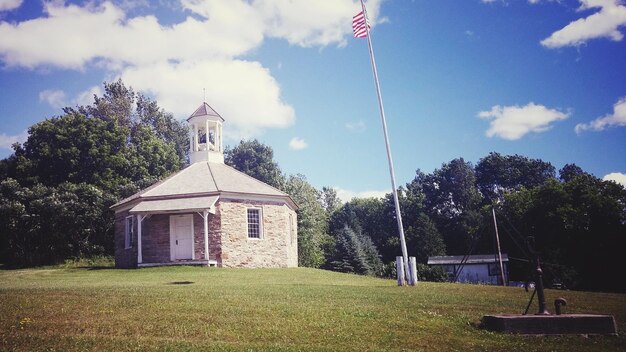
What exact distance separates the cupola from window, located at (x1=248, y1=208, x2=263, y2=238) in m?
7.05

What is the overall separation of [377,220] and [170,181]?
43.2 m

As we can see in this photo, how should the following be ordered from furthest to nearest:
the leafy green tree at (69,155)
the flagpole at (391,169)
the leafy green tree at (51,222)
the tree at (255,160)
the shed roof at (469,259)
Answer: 1. the tree at (255,160)
2. the shed roof at (469,259)
3. the leafy green tree at (69,155)
4. the leafy green tree at (51,222)
5. the flagpole at (391,169)

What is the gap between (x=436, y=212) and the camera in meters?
70.0

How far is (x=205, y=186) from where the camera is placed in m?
28.5

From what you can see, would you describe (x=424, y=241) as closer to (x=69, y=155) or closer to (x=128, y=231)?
(x=128, y=231)

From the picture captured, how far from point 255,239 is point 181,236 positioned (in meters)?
4.42

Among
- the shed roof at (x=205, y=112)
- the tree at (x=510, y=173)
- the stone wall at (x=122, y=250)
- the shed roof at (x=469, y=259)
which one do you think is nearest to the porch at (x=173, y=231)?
the stone wall at (x=122, y=250)

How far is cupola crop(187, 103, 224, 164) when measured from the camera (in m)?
33.1

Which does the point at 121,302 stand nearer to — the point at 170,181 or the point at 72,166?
the point at 170,181

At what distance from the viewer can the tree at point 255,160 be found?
190 feet

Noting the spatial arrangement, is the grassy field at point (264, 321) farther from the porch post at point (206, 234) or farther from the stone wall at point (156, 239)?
the stone wall at point (156, 239)

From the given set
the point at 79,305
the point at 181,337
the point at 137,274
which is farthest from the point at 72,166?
the point at 181,337

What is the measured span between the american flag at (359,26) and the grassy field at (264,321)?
12216 mm

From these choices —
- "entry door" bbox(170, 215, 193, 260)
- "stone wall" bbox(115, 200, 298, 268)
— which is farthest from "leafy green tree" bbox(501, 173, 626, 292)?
"entry door" bbox(170, 215, 193, 260)
